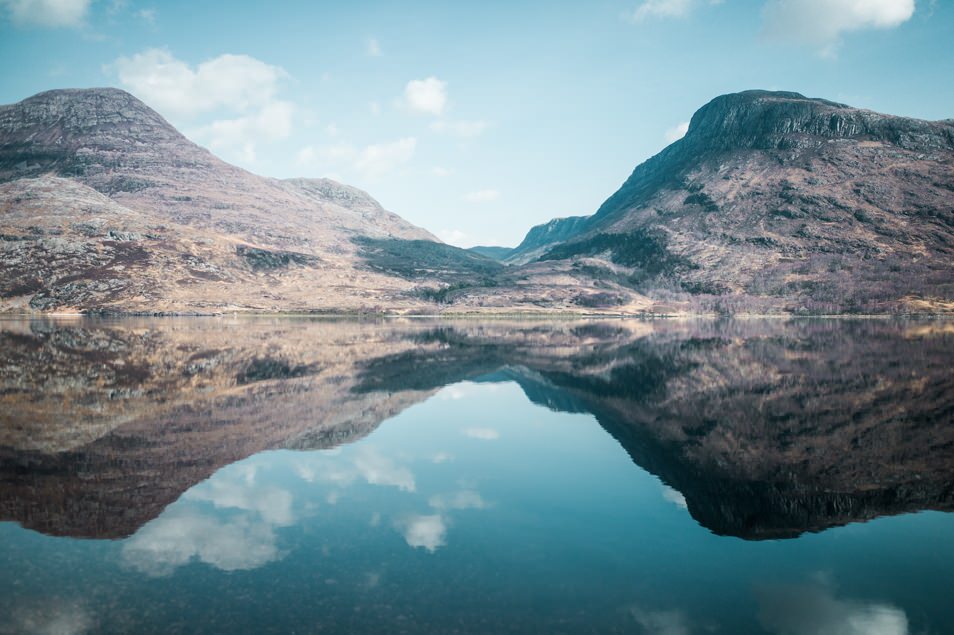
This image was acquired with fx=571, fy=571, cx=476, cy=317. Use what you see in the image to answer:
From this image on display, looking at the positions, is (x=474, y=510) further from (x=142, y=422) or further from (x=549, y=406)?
(x=549, y=406)

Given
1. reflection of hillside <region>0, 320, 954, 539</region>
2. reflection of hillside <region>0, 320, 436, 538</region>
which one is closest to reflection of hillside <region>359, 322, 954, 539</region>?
reflection of hillside <region>0, 320, 954, 539</region>

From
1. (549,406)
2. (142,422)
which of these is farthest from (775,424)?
(142,422)

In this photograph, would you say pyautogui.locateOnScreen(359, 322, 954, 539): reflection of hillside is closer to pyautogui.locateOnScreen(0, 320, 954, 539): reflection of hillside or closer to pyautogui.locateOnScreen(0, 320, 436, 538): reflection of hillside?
pyautogui.locateOnScreen(0, 320, 954, 539): reflection of hillside

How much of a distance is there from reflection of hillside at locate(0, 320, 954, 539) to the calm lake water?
0.14 meters

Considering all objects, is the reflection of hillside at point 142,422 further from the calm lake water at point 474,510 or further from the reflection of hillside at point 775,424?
the reflection of hillside at point 775,424

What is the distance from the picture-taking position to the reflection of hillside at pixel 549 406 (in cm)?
1569

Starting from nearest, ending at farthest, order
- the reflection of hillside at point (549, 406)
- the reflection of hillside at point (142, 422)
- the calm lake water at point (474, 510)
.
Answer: the calm lake water at point (474, 510)
the reflection of hillside at point (142, 422)
the reflection of hillside at point (549, 406)

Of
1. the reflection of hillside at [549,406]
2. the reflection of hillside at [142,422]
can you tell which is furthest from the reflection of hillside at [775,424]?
the reflection of hillside at [142,422]

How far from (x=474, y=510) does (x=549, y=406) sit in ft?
57.3

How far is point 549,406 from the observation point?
3241 cm

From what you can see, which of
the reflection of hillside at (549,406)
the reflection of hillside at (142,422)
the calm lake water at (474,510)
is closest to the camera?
the calm lake water at (474,510)

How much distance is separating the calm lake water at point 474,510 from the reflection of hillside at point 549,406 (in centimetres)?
14

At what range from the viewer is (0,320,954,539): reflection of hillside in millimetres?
15688

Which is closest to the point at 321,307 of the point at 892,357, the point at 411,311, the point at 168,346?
the point at 411,311
